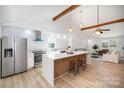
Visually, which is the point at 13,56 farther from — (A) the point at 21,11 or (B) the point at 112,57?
(B) the point at 112,57

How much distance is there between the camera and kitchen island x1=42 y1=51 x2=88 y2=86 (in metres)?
3.10

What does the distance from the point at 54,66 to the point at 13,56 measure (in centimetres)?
197

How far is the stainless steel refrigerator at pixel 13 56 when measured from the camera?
371cm

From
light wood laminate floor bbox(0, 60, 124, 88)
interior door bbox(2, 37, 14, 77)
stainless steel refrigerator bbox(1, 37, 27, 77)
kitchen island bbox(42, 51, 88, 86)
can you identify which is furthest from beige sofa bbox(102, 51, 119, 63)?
interior door bbox(2, 37, 14, 77)

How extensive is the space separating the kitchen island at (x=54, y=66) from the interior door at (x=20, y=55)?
1.26m

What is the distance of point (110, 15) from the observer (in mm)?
5453

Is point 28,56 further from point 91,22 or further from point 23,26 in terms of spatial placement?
point 91,22

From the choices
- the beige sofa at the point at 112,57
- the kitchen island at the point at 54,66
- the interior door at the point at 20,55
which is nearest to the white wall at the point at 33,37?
the interior door at the point at 20,55

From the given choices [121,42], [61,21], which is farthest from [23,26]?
[121,42]

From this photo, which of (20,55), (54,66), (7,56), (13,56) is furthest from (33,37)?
(54,66)

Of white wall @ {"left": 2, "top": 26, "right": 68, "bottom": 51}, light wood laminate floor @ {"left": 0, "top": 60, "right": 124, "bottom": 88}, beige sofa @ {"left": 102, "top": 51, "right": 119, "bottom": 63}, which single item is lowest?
light wood laminate floor @ {"left": 0, "top": 60, "right": 124, "bottom": 88}

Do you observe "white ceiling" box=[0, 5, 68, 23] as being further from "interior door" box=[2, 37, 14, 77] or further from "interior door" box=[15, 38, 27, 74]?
"interior door" box=[15, 38, 27, 74]

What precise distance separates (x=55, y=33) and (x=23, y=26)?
2.45 metres

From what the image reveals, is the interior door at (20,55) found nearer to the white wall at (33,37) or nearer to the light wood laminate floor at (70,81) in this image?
the light wood laminate floor at (70,81)
